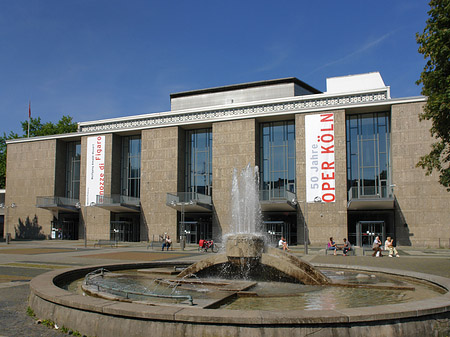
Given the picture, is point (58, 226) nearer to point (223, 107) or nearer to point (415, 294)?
point (223, 107)

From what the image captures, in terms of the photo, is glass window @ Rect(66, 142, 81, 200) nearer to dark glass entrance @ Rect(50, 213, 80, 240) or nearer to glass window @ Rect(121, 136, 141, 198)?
dark glass entrance @ Rect(50, 213, 80, 240)

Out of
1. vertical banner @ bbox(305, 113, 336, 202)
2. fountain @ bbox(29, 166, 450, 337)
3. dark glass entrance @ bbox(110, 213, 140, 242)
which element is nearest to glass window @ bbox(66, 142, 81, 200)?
dark glass entrance @ bbox(110, 213, 140, 242)

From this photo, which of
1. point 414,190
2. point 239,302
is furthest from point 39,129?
point 239,302

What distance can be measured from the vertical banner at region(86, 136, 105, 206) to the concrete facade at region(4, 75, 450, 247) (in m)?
0.69

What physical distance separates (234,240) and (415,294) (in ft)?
14.5

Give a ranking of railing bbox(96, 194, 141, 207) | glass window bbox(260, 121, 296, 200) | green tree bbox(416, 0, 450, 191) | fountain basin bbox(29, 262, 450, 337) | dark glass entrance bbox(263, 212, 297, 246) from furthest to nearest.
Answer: railing bbox(96, 194, 141, 207) → glass window bbox(260, 121, 296, 200) → dark glass entrance bbox(263, 212, 297, 246) → green tree bbox(416, 0, 450, 191) → fountain basin bbox(29, 262, 450, 337)

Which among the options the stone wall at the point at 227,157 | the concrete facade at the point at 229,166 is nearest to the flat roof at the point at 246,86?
the concrete facade at the point at 229,166

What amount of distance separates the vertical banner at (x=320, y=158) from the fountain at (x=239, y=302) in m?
28.6

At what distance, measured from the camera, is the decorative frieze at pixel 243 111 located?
141 ft

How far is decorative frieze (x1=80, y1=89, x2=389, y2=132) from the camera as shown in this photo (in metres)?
→ 43.0

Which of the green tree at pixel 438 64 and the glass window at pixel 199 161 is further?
the glass window at pixel 199 161

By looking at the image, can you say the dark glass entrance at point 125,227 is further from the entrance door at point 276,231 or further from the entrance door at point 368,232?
the entrance door at point 368,232

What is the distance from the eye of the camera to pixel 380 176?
140 ft

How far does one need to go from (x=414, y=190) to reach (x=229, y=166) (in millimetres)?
18957
